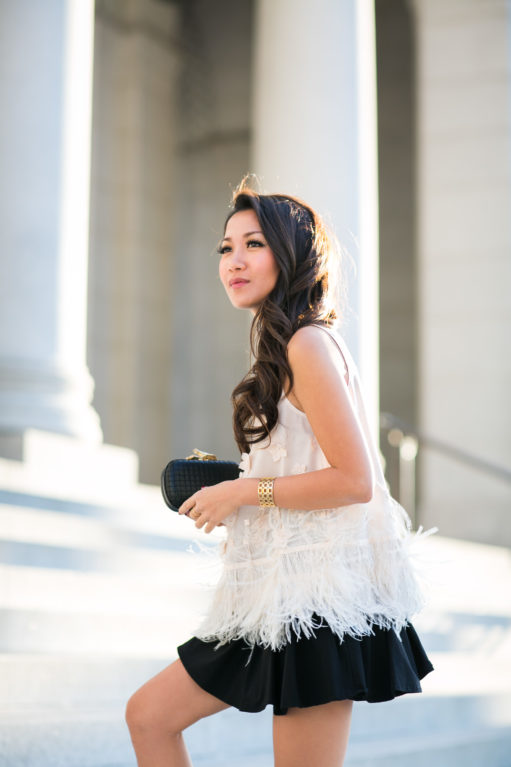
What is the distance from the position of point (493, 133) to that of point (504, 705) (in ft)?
22.9

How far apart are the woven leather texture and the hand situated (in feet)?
0.27

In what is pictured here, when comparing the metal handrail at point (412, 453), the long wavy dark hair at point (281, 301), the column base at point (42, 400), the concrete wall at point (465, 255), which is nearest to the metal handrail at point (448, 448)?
the metal handrail at point (412, 453)

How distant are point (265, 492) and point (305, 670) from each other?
1.40ft

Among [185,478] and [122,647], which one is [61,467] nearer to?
[122,647]

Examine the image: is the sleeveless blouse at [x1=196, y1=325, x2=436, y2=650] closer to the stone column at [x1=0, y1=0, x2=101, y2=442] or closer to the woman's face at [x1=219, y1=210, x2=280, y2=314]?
A: the woman's face at [x1=219, y1=210, x2=280, y2=314]

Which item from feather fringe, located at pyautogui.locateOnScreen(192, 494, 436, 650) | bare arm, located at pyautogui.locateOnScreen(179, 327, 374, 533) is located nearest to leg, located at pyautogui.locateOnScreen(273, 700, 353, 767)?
feather fringe, located at pyautogui.locateOnScreen(192, 494, 436, 650)

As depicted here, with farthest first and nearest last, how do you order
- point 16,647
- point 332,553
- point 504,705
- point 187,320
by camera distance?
point 187,320 → point 504,705 → point 16,647 → point 332,553

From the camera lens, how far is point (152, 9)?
40.4 ft

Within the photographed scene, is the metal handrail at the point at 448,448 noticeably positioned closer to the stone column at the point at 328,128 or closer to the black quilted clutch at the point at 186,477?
the stone column at the point at 328,128

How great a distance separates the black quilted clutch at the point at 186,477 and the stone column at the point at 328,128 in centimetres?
390

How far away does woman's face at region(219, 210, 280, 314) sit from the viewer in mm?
2381

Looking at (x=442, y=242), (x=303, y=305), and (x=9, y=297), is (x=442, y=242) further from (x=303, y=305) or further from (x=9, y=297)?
(x=303, y=305)

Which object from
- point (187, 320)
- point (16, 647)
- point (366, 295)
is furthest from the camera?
point (187, 320)

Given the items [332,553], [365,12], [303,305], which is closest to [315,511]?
[332,553]
